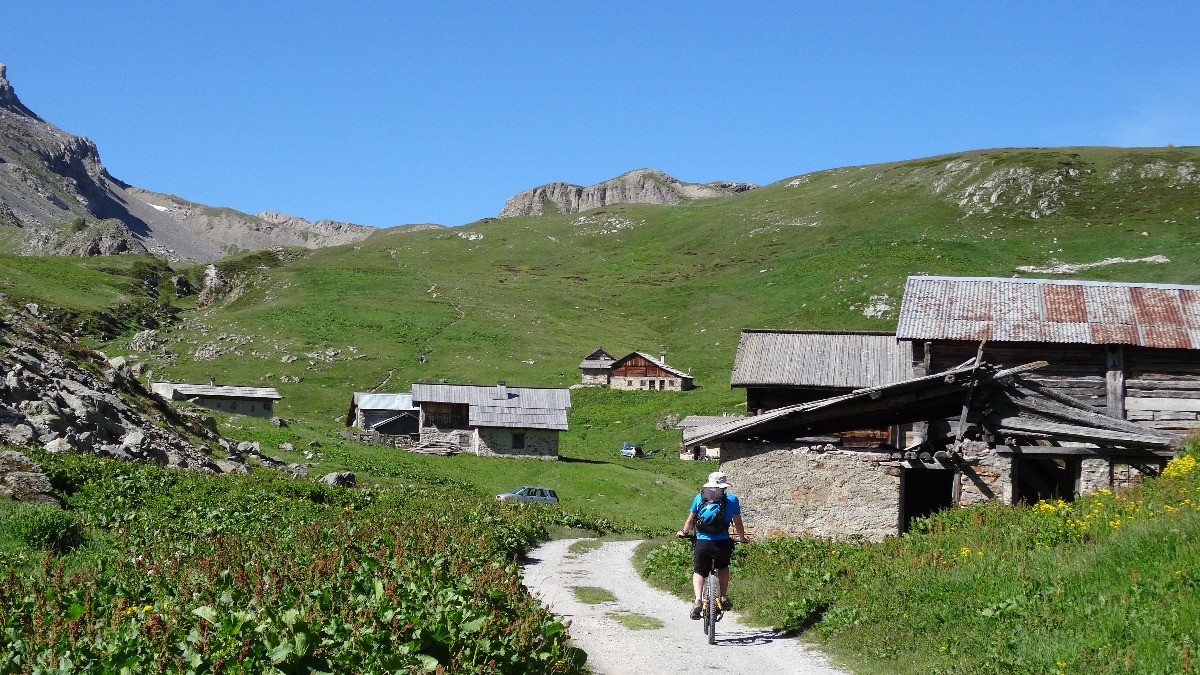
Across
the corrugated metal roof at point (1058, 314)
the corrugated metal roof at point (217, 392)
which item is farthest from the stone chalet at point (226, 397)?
the corrugated metal roof at point (1058, 314)

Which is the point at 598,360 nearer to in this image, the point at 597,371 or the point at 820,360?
the point at 597,371

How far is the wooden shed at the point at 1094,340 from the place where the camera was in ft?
84.7

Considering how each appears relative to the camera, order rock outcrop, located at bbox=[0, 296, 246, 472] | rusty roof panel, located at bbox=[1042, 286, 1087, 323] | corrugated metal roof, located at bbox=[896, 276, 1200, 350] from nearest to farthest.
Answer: rock outcrop, located at bbox=[0, 296, 246, 472], corrugated metal roof, located at bbox=[896, 276, 1200, 350], rusty roof panel, located at bbox=[1042, 286, 1087, 323]

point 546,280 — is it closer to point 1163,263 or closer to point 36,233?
point 1163,263

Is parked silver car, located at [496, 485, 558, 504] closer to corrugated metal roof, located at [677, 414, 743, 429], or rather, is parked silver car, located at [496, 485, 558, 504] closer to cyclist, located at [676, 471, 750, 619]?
corrugated metal roof, located at [677, 414, 743, 429]

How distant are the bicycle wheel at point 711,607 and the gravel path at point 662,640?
0.14m

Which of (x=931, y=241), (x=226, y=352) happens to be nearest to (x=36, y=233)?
(x=226, y=352)

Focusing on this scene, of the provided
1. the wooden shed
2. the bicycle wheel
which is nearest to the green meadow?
the bicycle wheel

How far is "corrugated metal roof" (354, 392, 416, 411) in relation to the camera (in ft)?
245

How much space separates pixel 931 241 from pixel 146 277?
112 m

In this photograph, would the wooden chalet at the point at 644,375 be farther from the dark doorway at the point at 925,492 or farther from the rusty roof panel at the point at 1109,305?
the dark doorway at the point at 925,492

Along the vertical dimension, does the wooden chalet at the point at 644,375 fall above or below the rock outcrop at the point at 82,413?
above

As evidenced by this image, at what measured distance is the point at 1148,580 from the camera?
972 cm

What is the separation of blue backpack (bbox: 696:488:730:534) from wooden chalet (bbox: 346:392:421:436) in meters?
61.4
